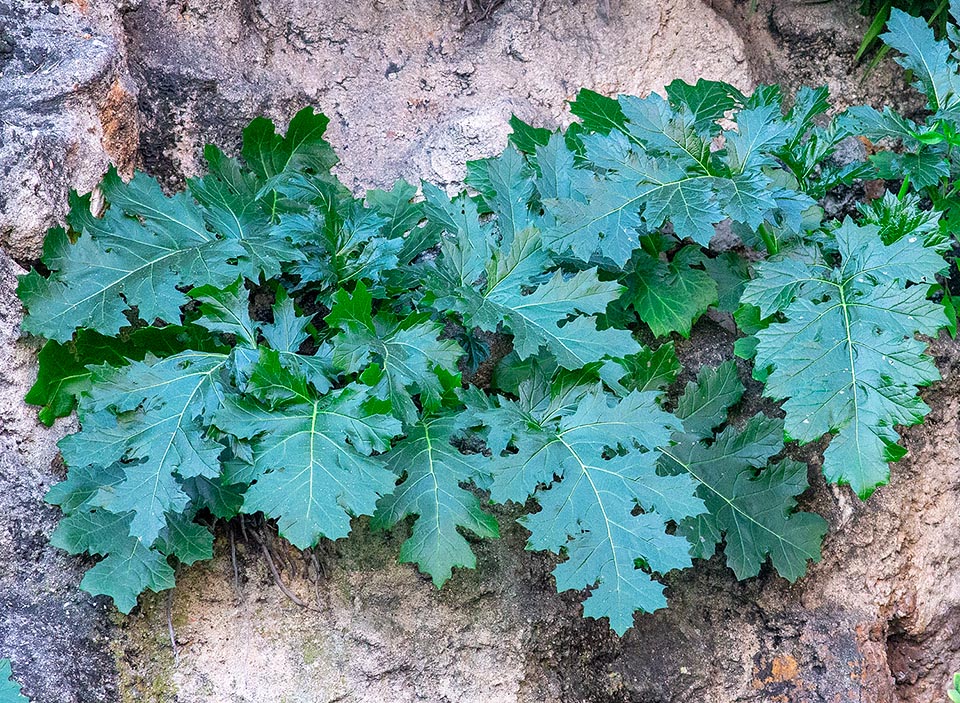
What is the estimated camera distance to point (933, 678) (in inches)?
114

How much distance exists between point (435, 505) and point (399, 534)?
0.31 metres

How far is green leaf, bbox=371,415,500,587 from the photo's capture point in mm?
2281

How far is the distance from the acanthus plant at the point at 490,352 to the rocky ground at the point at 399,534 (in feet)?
0.49

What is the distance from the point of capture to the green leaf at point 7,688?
1.98 m

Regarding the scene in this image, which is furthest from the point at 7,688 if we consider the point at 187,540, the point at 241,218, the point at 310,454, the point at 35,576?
the point at 241,218

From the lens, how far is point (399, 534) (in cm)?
257

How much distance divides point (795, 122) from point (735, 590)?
1.41 metres

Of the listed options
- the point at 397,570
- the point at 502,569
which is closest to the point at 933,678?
the point at 502,569

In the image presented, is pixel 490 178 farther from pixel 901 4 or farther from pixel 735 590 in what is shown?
pixel 901 4

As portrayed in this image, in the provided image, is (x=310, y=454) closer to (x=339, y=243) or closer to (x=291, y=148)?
(x=339, y=243)

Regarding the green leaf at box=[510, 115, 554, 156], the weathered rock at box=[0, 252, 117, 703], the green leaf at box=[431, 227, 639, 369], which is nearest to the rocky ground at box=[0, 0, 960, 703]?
the weathered rock at box=[0, 252, 117, 703]

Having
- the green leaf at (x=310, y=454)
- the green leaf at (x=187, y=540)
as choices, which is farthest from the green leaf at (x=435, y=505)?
the green leaf at (x=187, y=540)

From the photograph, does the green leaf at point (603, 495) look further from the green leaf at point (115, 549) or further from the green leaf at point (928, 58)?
the green leaf at point (928, 58)

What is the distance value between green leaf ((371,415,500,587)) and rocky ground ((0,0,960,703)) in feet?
0.94
